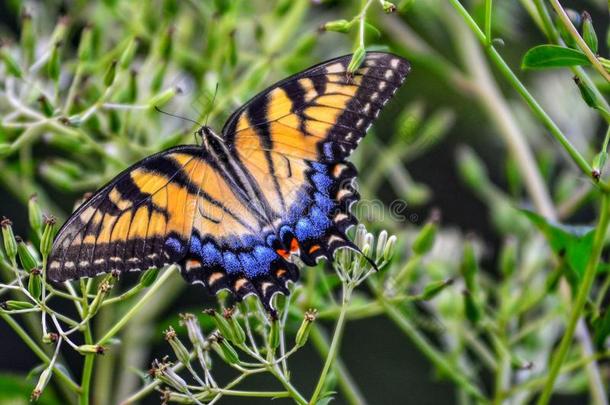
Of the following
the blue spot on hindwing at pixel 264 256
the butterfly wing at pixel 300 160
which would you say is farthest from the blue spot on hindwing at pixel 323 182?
the blue spot on hindwing at pixel 264 256

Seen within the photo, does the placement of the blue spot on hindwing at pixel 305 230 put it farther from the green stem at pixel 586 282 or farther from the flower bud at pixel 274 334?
the green stem at pixel 586 282

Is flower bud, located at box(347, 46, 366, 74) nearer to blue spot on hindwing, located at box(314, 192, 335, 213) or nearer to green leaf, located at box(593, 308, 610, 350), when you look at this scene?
blue spot on hindwing, located at box(314, 192, 335, 213)

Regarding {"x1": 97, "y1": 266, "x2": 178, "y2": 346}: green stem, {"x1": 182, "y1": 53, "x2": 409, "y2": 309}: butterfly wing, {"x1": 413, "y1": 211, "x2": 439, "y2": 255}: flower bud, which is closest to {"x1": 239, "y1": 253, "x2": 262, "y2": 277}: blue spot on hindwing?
{"x1": 182, "y1": 53, "x2": 409, "y2": 309}: butterfly wing

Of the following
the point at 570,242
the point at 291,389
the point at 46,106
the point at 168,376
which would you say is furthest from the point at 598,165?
the point at 46,106

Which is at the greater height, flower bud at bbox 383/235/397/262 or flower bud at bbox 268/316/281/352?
flower bud at bbox 383/235/397/262

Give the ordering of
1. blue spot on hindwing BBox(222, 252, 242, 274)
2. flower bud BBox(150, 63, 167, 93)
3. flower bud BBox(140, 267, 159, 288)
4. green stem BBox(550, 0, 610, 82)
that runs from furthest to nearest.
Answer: flower bud BBox(150, 63, 167, 93)
blue spot on hindwing BBox(222, 252, 242, 274)
flower bud BBox(140, 267, 159, 288)
green stem BBox(550, 0, 610, 82)

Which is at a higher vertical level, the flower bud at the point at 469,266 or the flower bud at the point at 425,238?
the flower bud at the point at 425,238

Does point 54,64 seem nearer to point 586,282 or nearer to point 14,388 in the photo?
point 14,388
